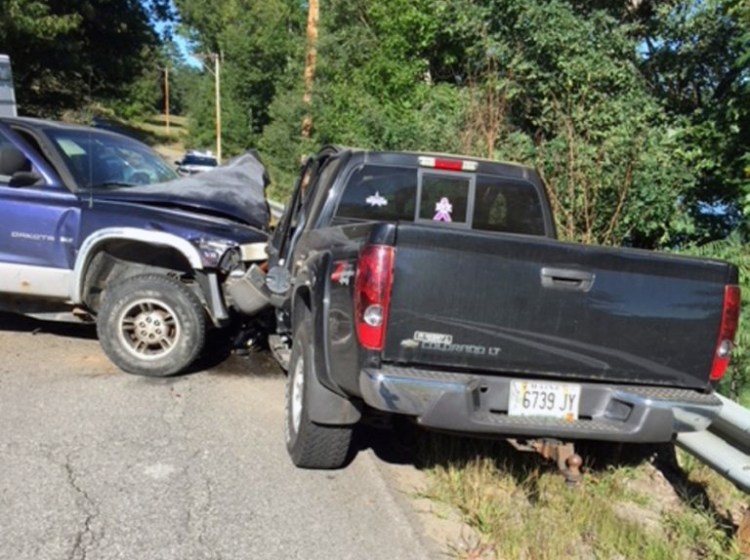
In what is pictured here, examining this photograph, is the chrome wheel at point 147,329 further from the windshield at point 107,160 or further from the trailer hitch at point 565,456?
the trailer hitch at point 565,456

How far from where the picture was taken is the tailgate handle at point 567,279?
3525 mm

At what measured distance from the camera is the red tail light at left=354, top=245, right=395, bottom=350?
3.40 m

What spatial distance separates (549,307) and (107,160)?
5175mm

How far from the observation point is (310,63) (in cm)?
2475

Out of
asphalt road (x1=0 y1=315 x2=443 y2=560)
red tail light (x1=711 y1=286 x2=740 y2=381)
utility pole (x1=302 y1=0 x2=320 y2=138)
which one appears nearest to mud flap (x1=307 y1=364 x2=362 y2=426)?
asphalt road (x1=0 y1=315 x2=443 y2=560)

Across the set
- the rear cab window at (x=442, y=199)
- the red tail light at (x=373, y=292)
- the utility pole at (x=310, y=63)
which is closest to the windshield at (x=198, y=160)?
the utility pole at (x=310, y=63)

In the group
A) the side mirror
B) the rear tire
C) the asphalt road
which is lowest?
the asphalt road

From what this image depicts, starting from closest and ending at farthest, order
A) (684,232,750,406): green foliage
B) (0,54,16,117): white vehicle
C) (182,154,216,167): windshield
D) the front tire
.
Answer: the front tire
(684,232,750,406): green foliage
(0,54,16,117): white vehicle
(182,154,216,167): windshield

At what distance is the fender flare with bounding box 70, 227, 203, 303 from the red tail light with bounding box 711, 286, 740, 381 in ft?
12.5

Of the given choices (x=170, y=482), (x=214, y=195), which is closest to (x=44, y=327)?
(x=214, y=195)

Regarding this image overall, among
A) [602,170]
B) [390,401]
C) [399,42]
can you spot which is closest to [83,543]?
[390,401]

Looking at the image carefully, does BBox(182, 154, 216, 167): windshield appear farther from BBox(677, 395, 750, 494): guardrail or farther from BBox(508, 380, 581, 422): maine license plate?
BBox(508, 380, 581, 422): maine license plate

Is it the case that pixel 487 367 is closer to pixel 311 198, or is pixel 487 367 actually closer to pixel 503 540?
pixel 503 540

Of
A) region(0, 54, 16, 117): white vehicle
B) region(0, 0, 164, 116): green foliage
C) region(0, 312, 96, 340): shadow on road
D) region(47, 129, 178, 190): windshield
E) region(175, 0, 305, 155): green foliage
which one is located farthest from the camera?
region(175, 0, 305, 155): green foliage
